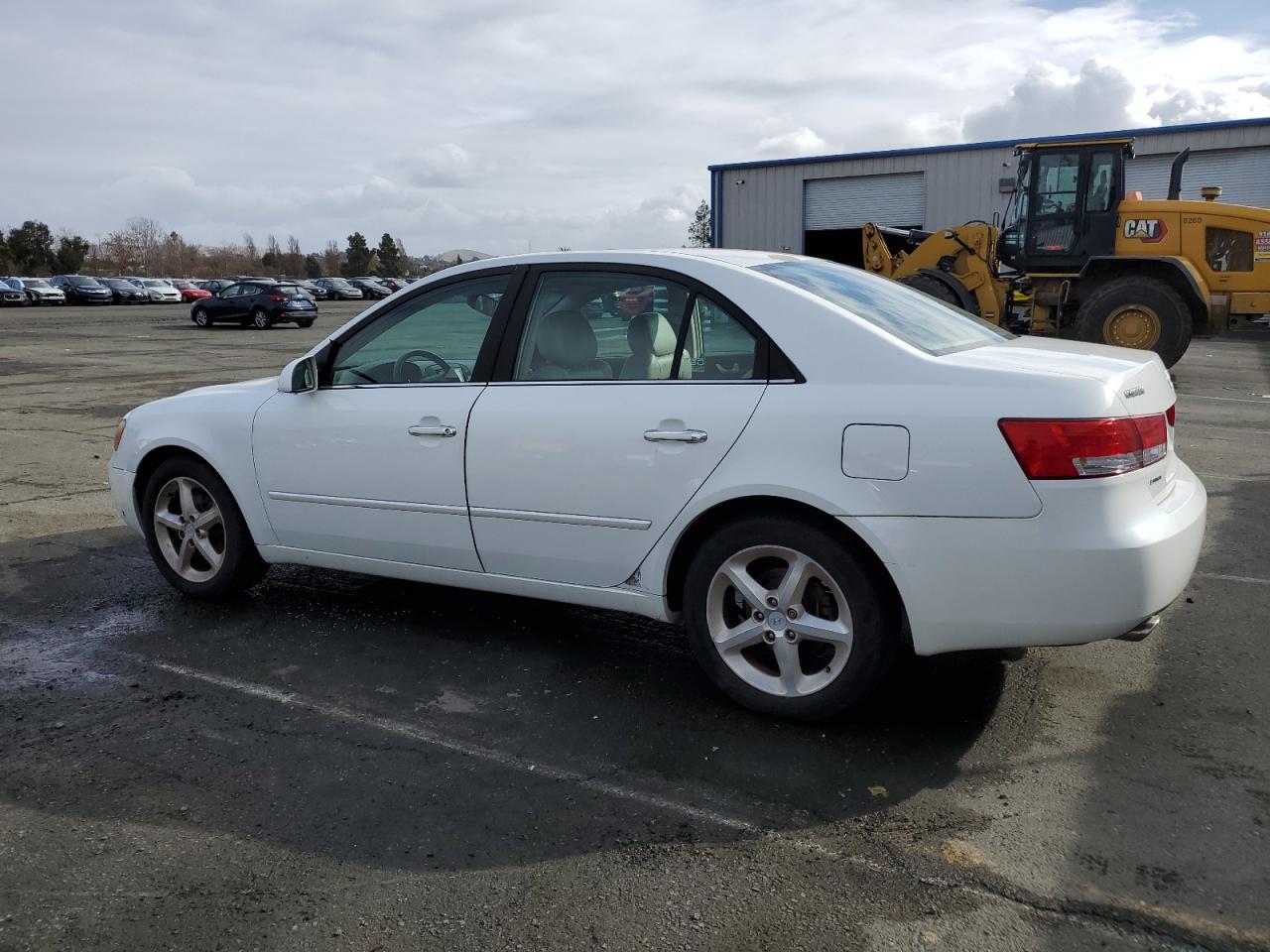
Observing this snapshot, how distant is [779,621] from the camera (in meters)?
3.58

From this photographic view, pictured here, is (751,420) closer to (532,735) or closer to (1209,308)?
(532,735)

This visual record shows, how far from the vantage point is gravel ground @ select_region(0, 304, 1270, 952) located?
261 centimetres

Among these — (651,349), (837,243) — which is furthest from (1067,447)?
(837,243)

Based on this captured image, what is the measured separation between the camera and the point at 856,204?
33.3m

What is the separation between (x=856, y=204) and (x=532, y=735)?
32.0 m

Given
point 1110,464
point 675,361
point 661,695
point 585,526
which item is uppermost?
point 675,361

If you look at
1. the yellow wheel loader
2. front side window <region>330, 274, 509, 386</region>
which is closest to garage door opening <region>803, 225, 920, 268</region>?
the yellow wheel loader

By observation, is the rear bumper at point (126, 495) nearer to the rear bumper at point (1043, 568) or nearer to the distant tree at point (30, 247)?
the rear bumper at point (1043, 568)

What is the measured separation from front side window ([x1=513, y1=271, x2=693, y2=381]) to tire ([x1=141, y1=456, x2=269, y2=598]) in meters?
1.72

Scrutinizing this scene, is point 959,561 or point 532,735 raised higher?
point 959,561

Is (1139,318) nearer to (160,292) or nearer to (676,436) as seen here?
(676,436)

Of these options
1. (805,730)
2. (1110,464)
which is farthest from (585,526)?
(1110,464)

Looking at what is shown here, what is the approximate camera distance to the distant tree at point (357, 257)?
3964 inches

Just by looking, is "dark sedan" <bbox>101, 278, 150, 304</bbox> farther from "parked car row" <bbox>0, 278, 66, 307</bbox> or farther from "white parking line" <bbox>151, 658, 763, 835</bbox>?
"white parking line" <bbox>151, 658, 763, 835</bbox>
